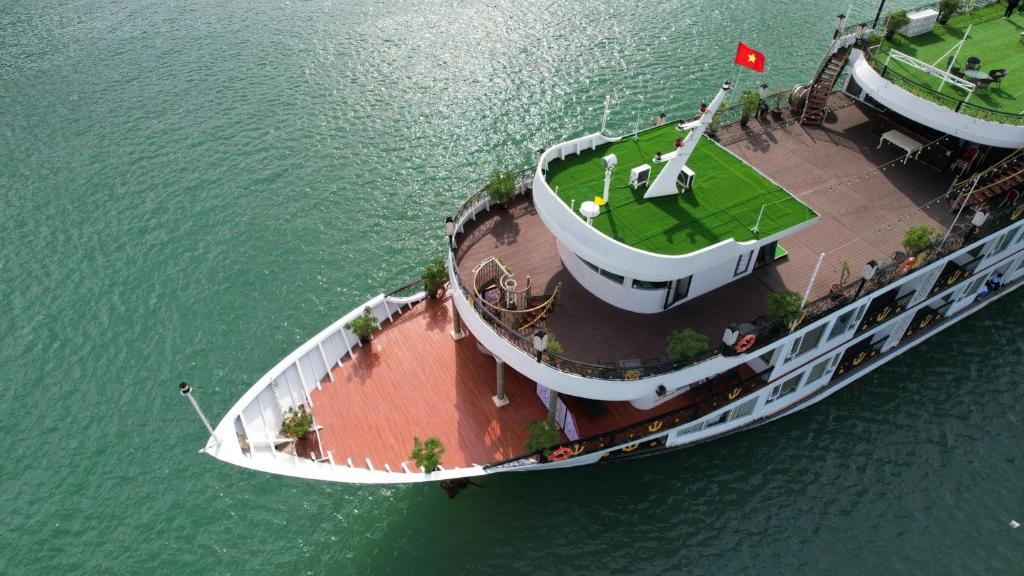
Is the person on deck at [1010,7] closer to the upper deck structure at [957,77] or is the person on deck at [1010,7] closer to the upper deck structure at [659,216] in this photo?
the upper deck structure at [957,77]

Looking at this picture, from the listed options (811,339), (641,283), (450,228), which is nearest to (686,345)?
(641,283)

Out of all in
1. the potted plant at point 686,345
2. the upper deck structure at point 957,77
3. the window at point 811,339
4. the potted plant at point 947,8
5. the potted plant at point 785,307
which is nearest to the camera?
the potted plant at point 686,345

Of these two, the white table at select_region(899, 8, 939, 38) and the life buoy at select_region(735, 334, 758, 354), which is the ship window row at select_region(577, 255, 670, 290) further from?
the white table at select_region(899, 8, 939, 38)

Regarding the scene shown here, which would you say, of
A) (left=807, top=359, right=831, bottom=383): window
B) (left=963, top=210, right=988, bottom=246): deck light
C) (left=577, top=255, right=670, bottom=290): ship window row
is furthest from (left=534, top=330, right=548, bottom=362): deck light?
(left=963, top=210, right=988, bottom=246): deck light

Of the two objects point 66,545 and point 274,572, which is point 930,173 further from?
point 66,545

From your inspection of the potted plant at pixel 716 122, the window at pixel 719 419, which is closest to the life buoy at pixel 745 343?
the window at pixel 719 419
